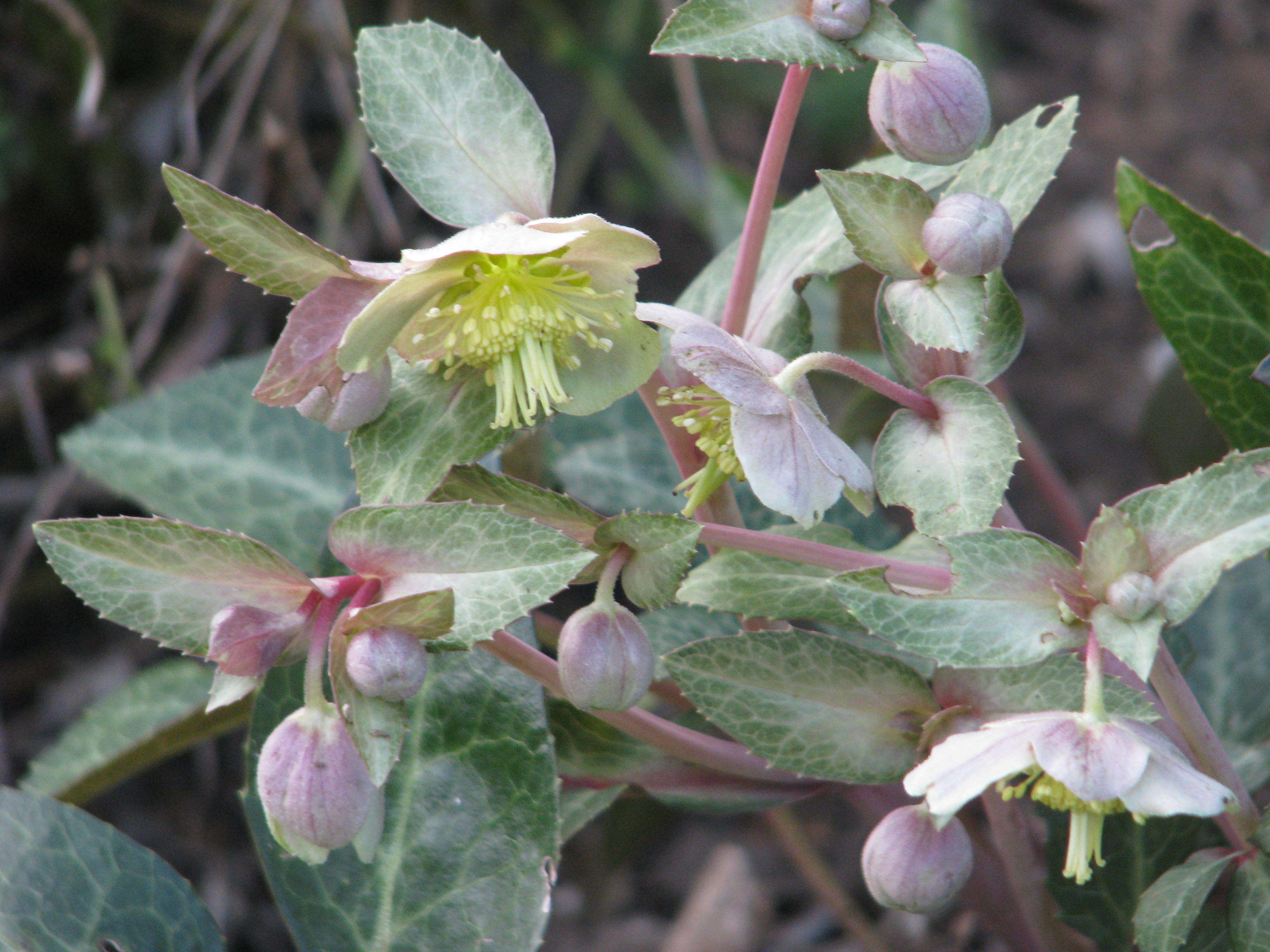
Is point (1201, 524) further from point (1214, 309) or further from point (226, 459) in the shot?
point (226, 459)

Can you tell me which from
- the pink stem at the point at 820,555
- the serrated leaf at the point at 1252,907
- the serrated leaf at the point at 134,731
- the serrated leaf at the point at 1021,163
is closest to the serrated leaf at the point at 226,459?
the serrated leaf at the point at 134,731

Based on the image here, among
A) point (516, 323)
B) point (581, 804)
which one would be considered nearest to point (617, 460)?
point (581, 804)

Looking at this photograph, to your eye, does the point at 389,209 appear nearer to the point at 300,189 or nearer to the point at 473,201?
the point at 300,189

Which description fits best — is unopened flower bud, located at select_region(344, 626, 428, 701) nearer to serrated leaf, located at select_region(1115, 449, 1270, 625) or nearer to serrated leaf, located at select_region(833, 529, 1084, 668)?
serrated leaf, located at select_region(833, 529, 1084, 668)

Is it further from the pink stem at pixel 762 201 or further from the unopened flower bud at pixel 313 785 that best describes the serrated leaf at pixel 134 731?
the pink stem at pixel 762 201

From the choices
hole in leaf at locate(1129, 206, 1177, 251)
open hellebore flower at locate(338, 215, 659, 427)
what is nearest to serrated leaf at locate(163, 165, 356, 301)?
open hellebore flower at locate(338, 215, 659, 427)

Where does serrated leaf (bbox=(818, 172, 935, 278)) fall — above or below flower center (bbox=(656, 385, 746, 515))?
above
